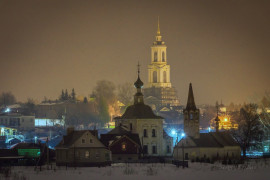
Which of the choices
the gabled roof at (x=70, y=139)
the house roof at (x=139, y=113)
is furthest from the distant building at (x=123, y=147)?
the gabled roof at (x=70, y=139)

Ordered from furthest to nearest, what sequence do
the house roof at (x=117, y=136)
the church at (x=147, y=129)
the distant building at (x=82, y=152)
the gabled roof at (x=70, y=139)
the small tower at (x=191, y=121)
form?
the church at (x=147, y=129)
the small tower at (x=191, y=121)
the house roof at (x=117, y=136)
the gabled roof at (x=70, y=139)
the distant building at (x=82, y=152)

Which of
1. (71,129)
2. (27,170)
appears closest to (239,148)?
(71,129)

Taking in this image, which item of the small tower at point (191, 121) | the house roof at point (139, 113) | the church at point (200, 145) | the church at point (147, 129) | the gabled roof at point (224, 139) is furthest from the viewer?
the house roof at point (139, 113)

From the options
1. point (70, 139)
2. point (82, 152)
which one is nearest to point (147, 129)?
point (70, 139)

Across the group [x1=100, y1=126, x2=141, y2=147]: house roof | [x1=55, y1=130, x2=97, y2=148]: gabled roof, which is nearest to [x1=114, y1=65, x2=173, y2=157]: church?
[x1=100, y1=126, x2=141, y2=147]: house roof

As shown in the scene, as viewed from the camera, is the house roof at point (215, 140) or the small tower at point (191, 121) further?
the small tower at point (191, 121)

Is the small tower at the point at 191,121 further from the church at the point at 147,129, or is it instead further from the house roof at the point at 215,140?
the church at the point at 147,129

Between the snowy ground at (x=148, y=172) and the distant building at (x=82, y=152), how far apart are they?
342 cm

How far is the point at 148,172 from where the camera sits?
107 metres

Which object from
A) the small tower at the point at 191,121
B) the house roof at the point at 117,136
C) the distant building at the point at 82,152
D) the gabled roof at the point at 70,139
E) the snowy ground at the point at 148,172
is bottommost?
the snowy ground at the point at 148,172

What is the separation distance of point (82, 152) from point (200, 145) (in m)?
18.4

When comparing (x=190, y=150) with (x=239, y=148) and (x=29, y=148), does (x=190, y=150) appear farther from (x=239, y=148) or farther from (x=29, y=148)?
(x=29, y=148)

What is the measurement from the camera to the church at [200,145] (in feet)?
427

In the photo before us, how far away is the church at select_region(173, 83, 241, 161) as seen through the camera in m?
130
